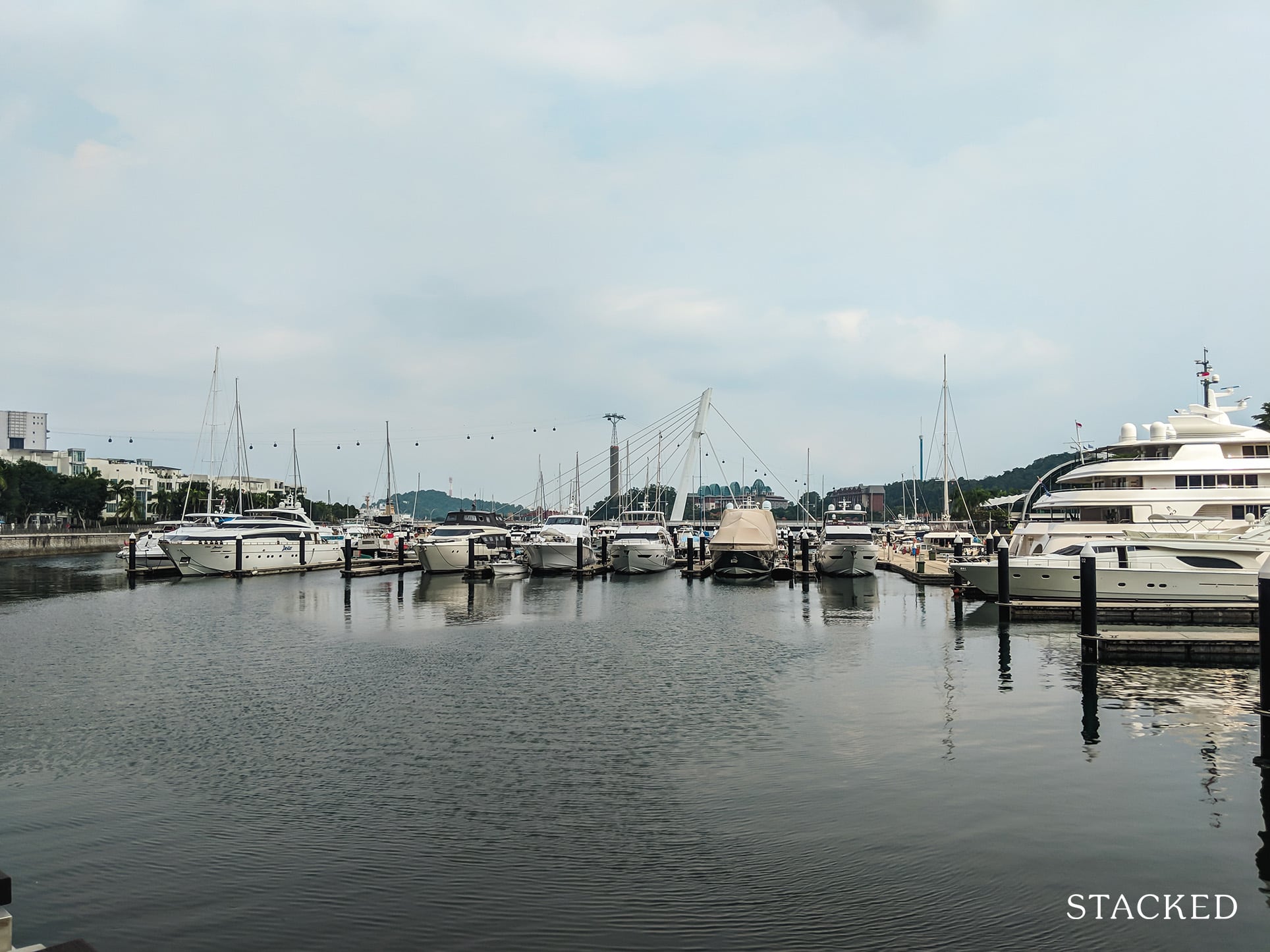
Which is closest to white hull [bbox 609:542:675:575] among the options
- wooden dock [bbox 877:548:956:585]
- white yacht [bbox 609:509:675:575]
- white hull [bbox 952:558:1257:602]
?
white yacht [bbox 609:509:675:575]

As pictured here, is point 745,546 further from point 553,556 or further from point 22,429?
point 22,429

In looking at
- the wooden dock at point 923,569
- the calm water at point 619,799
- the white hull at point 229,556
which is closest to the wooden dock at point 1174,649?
the calm water at point 619,799

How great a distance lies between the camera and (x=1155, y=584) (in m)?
31.3

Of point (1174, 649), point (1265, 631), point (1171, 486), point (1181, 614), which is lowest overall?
point (1174, 649)

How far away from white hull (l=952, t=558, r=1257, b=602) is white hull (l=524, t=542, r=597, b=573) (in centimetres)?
3141

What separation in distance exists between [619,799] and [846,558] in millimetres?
44777

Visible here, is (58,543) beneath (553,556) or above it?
beneath

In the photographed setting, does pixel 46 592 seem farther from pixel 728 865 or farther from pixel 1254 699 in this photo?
pixel 1254 699

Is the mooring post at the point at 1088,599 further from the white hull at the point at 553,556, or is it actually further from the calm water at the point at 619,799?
the white hull at the point at 553,556

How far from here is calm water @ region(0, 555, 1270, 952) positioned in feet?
30.2

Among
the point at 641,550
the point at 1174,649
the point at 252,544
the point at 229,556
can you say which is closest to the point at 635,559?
the point at 641,550

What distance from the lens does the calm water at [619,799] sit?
921 cm

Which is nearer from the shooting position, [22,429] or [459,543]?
[459,543]

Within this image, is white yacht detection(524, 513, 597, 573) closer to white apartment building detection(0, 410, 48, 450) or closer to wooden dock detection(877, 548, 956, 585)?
wooden dock detection(877, 548, 956, 585)
